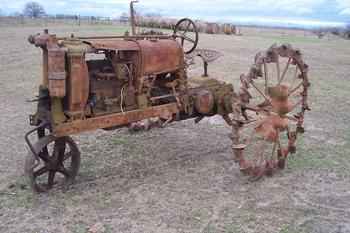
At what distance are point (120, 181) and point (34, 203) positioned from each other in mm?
1022

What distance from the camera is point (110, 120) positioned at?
462 centimetres

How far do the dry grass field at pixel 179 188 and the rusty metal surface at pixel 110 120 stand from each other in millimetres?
751

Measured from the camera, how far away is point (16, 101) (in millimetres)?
9219

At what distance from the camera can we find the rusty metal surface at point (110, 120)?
430cm

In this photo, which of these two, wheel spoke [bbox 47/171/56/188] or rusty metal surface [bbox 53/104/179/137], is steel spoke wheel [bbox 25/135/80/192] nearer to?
wheel spoke [bbox 47/171/56/188]

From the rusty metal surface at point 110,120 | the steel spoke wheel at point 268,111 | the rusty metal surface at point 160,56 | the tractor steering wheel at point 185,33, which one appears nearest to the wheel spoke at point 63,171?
the rusty metal surface at point 110,120

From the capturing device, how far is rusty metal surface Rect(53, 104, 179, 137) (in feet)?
14.1

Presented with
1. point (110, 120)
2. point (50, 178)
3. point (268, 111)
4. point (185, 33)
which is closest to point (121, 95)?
point (110, 120)

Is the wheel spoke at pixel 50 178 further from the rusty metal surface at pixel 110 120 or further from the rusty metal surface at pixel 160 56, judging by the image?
the rusty metal surface at pixel 160 56

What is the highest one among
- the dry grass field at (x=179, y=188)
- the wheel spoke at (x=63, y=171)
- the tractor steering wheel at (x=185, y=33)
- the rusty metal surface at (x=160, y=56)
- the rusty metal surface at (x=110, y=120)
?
the tractor steering wheel at (x=185, y=33)

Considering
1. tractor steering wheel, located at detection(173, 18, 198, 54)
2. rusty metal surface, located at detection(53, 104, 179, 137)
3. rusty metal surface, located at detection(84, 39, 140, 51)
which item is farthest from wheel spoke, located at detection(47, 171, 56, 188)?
tractor steering wheel, located at detection(173, 18, 198, 54)

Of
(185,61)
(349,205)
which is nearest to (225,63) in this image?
(185,61)

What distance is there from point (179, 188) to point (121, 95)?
1.25 metres

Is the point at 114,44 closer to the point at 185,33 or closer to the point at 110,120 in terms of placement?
the point at 110,120
